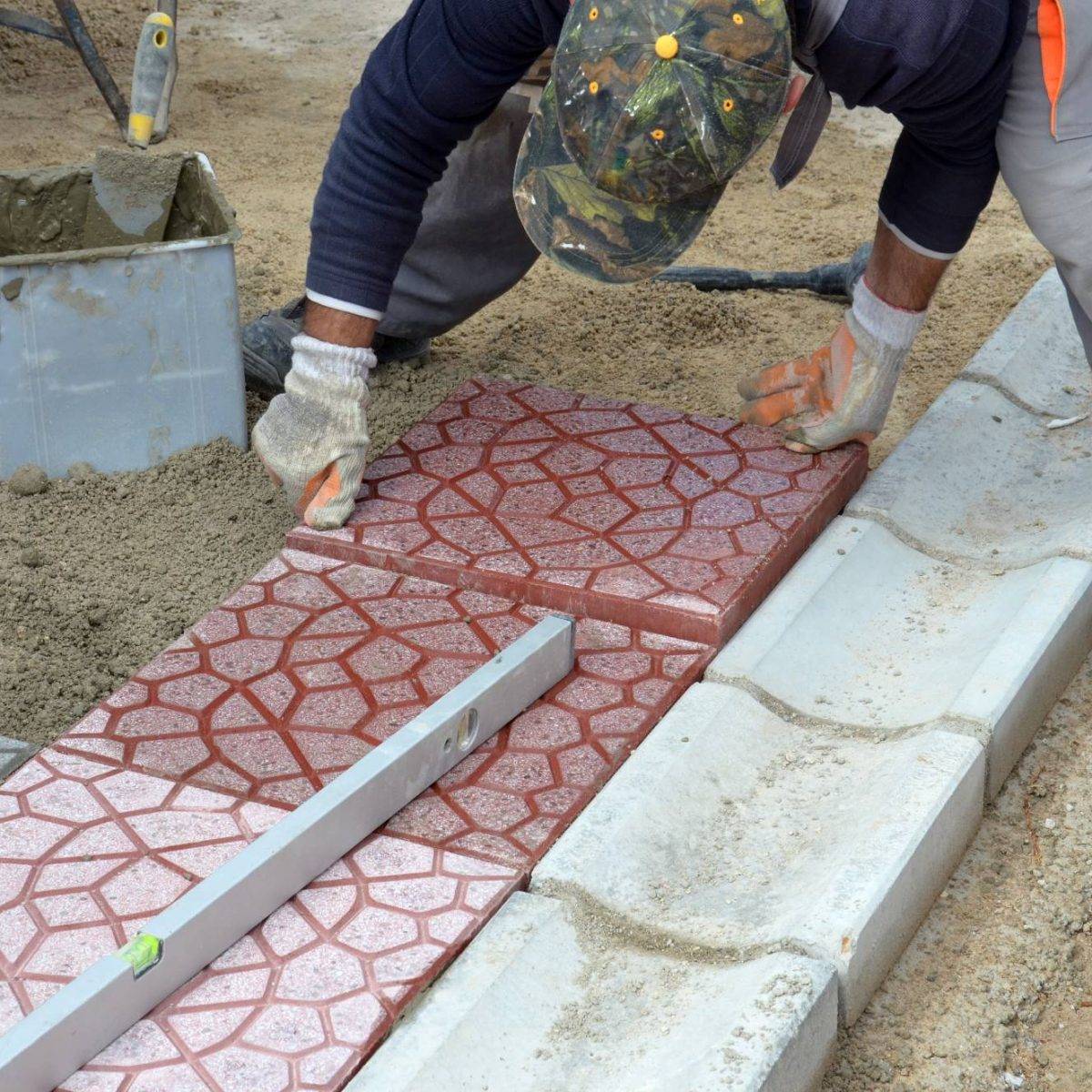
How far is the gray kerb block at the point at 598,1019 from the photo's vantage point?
1782 mm

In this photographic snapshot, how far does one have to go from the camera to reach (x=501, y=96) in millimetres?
2641

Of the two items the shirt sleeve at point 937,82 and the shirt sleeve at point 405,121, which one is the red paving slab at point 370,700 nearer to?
the shirt sleeve at point 405,121

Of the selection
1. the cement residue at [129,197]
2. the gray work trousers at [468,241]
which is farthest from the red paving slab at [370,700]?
the cement residue at [129,197]

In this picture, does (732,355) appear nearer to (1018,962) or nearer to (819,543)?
(819,543)

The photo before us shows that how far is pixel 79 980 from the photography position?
1756 mm

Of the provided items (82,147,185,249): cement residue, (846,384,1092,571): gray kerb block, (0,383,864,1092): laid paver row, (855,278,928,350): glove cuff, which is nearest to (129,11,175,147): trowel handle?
(82,147,185,249): cement residue

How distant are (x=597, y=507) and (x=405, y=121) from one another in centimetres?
83

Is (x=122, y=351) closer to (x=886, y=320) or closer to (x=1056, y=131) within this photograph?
(x=886, y=320)

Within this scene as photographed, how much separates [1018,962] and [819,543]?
0.99 m

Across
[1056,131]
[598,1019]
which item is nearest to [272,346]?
[1056,131]

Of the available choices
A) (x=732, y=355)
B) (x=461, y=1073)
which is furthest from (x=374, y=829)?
(x=732, y=355)

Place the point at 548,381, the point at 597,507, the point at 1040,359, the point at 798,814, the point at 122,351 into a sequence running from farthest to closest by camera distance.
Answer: the point at 548,381, the point at 1040,359, the point at 122,351, the point at 597,507, the point at 798,814

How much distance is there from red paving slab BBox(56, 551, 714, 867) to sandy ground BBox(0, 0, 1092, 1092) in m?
0.22

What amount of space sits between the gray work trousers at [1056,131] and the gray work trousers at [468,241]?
42.7 inches
